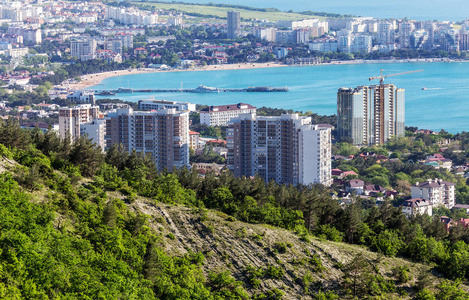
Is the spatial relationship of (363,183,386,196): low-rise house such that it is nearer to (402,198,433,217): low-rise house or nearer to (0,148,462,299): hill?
(402,198,433,217): low-rise house

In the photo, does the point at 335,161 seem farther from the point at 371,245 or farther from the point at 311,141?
the point at 371,245

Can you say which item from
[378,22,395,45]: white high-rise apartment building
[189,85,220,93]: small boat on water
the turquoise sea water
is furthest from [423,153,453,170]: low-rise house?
[378,22,395,45]: white high-rise apartment building

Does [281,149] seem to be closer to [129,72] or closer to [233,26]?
[129,72]

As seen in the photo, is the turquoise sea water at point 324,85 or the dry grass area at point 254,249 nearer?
the dry grass area at point 254,249

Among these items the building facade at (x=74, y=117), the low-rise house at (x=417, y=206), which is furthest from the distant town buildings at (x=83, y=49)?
the low-rise house at (x=417, y=206)

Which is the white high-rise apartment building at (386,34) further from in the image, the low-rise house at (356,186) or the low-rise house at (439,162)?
the low-rise house at (356,186)

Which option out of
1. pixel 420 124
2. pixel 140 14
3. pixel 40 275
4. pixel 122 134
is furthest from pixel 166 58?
pixel 40 275
